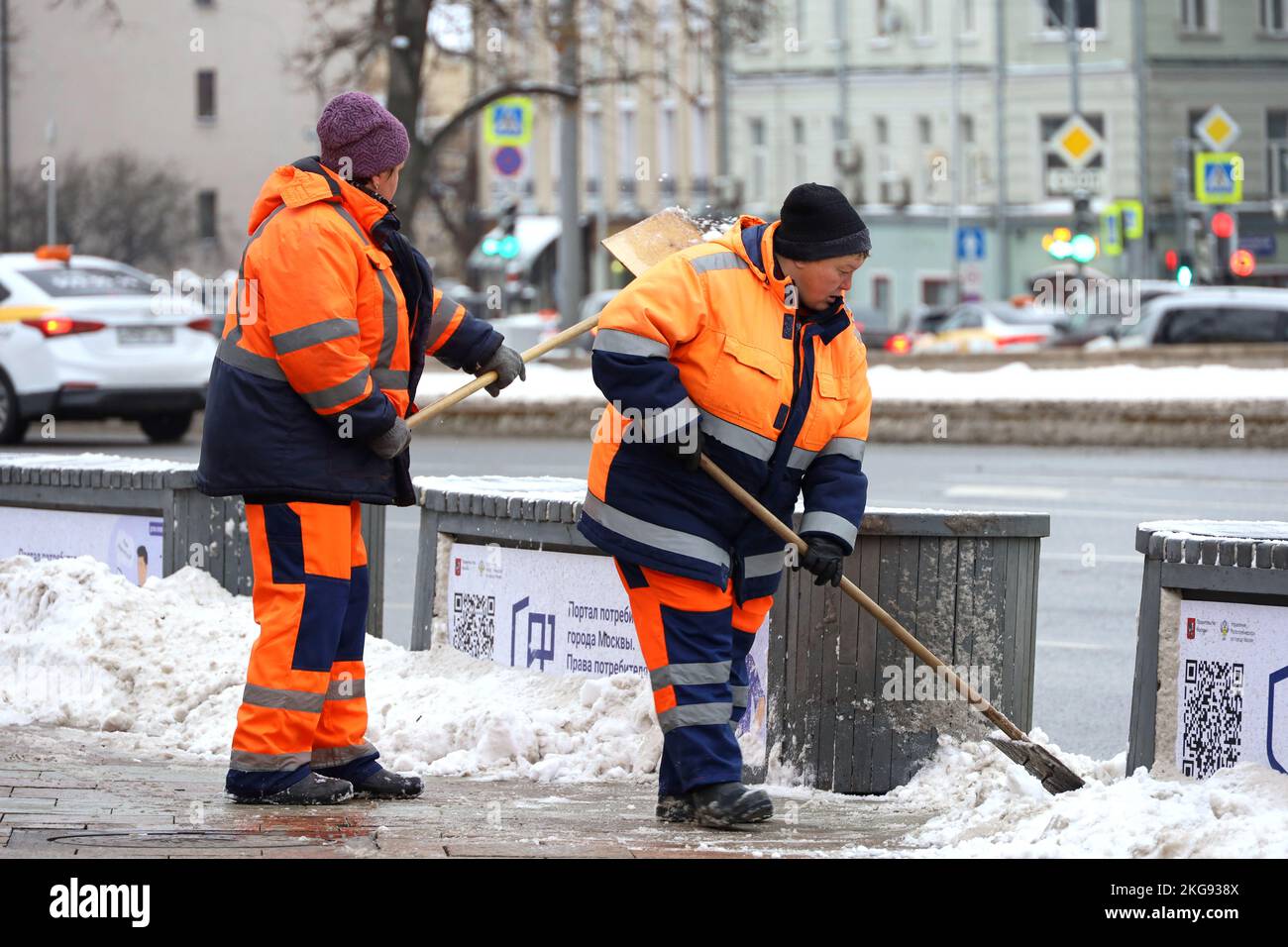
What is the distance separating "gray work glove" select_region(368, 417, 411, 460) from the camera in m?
5.52

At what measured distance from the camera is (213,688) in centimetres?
684

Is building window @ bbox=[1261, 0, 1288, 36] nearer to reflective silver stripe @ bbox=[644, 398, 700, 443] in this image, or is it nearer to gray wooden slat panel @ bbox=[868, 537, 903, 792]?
gray wooden slat panel @ bbox=[868, 537, 903, 792]

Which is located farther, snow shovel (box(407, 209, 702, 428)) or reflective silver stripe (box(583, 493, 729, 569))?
snow shovel (box(407, 209, 702, 428))

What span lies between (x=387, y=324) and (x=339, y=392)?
315 millimetres

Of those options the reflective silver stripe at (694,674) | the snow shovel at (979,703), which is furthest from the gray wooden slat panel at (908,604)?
the reflective silver stripe at (694,674)

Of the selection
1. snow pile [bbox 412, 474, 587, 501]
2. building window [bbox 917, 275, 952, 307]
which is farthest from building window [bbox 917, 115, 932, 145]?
snow pile [bbox 412, 474, 587, 501]

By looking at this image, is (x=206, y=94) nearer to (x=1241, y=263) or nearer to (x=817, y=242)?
(x=1241, y=263)

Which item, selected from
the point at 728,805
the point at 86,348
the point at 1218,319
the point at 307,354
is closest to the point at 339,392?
the point at 307,354

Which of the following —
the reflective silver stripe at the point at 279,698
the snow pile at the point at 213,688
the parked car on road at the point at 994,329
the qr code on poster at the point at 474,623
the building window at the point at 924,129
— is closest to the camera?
the reflective silver stripe at the point at 279,698

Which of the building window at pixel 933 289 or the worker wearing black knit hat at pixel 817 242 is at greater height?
the building window at pixel 933 289

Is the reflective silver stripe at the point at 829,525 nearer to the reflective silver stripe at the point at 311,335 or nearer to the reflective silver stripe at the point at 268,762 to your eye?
the reflective silver stripe at the point at 311,335

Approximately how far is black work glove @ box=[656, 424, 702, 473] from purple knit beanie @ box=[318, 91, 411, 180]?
1082 millimetres

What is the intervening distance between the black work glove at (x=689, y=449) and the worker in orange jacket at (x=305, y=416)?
71 cm

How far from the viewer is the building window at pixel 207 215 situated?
6275 cm
